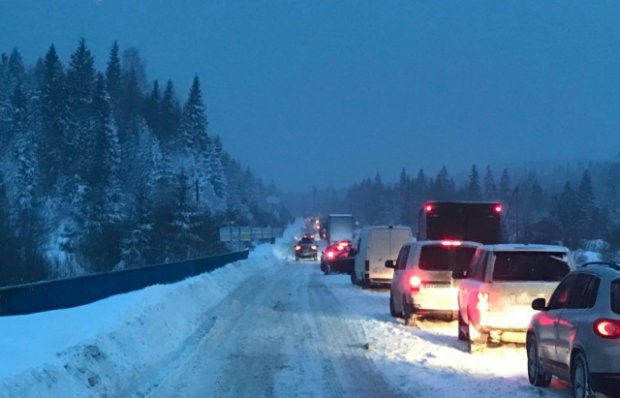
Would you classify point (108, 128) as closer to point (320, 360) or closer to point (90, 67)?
point (90, 67)

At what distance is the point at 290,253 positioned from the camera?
89.5 m

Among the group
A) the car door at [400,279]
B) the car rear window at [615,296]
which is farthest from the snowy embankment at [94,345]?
the car rear window at [615,296]

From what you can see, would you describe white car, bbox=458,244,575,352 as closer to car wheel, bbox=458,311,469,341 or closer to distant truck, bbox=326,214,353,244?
car wheel, bbox=458,311,469,341

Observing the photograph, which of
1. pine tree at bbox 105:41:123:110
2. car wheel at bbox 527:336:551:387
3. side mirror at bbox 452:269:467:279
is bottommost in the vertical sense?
car wheel at bbox 527:336:551:387

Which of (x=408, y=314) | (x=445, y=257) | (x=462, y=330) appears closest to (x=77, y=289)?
(x=408, y=314)

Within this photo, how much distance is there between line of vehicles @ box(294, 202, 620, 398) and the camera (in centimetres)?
907

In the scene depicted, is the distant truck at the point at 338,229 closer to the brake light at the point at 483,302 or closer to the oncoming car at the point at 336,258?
the oncoming car at the point at 336,258

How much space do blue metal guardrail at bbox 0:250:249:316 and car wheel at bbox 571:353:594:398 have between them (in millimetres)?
8902

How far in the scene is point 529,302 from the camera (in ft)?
45.1

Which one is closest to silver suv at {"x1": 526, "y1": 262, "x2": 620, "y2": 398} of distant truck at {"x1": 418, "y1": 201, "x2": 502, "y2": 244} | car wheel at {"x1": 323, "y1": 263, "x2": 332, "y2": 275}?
distant truck at {"x1": 418, "y1": 201, "x2": 502, "y2": 244}

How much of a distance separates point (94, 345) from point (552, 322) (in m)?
6.01

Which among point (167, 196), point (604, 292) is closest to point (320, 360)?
point (604, 292)

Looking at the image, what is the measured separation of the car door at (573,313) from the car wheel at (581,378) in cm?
17

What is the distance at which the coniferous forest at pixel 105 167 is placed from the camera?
65875 millimetres
